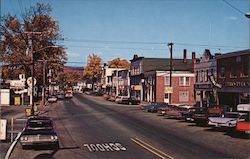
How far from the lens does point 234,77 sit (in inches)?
1875

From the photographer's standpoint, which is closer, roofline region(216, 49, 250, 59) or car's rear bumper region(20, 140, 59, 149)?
car's rear bumper region(20, 140, 59, 149)

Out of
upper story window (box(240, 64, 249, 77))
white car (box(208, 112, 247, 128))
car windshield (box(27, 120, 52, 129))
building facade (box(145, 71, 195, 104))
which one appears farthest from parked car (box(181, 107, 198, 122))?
building facade (box(145, 71, 195, 104))

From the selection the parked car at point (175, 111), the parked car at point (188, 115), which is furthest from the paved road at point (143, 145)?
the parked car at point (175, 111)

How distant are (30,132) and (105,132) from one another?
798 cm

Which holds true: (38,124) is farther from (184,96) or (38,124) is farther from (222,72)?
(184,96)

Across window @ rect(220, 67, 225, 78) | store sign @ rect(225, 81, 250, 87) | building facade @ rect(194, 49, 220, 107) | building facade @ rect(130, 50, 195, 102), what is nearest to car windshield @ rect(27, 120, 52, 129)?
store sign @ rect(225, 81, 250, 87)

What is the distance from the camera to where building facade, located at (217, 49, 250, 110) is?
1770 inches

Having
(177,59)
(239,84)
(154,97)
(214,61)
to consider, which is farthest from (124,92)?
(239,84)

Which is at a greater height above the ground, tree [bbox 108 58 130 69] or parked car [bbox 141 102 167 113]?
tree [bbox 108 58 130 69]

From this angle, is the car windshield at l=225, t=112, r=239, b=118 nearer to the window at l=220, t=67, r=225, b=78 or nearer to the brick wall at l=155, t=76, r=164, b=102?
the window at l=220, t=67, r=225, b=78

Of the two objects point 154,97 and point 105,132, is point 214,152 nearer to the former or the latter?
point 105,132

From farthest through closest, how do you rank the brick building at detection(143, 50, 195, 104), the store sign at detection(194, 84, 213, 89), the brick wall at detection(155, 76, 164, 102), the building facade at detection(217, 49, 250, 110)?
the brick building at detection(143, 50, 195, 104), the brick wall at detection(155, 76, 164, 102), the store sign at detection(194, 84, 213, 89), the building facade at detection(217, 49, 250, 110)

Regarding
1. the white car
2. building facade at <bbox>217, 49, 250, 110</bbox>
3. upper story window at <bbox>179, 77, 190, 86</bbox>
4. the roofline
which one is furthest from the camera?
upper story window at <bbox>179, 77, 190, 86</bbox>

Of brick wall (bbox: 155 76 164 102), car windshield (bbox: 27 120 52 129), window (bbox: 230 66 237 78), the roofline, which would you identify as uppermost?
the roofline
